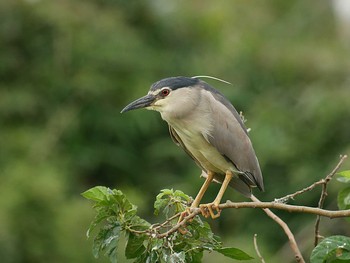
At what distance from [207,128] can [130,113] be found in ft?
13.4

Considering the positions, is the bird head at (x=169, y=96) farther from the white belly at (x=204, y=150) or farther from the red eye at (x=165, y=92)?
the white belly at (x=204, y=150)

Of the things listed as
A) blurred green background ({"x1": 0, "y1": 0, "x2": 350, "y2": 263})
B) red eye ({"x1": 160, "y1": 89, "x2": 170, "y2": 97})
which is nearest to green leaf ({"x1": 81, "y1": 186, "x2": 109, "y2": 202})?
red eye ({"x1": 160, "y1": 89, "x2": 170, "y2": 97})

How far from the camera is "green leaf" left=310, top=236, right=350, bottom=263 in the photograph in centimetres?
260

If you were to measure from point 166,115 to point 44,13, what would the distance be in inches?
190

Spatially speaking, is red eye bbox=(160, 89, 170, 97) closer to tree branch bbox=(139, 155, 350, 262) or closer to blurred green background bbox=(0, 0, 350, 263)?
tree branch bbox=(139, 155, 350, 262)

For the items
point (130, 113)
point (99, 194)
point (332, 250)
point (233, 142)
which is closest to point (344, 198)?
point (332, 250)

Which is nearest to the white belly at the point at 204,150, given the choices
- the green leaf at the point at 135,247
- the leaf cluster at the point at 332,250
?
the green leaf at the point at 135,247

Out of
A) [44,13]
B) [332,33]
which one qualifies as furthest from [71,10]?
[332,33]

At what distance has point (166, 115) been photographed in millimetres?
3428

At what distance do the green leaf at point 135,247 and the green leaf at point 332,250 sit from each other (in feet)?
1.74

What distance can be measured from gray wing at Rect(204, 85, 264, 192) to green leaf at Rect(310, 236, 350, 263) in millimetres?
893

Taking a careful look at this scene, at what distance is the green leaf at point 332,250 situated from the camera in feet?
8.52

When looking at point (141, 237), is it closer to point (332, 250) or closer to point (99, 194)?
point (99, 194)

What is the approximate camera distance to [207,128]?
3480 mm
